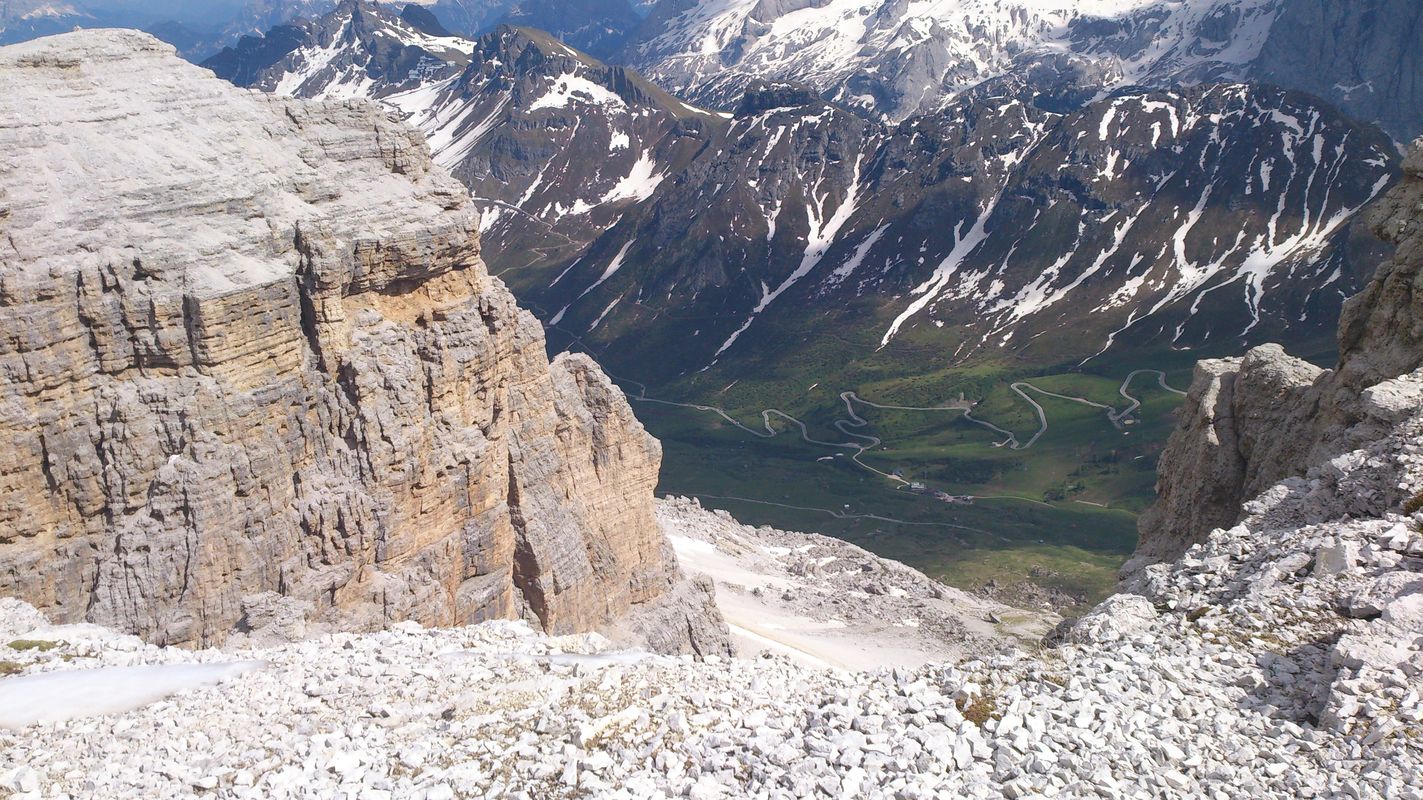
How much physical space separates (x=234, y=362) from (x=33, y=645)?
1160 centimetres

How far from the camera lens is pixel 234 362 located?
39438 mm

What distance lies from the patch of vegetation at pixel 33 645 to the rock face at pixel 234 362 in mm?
4521

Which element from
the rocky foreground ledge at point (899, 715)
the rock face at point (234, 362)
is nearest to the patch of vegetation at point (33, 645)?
the rocky foreground ledge at point (899, 715)

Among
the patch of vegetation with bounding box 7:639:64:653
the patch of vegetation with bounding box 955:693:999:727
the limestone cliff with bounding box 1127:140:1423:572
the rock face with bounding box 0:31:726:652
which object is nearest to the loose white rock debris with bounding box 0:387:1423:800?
the patch of vegetation with bounding box 955:693:999:727

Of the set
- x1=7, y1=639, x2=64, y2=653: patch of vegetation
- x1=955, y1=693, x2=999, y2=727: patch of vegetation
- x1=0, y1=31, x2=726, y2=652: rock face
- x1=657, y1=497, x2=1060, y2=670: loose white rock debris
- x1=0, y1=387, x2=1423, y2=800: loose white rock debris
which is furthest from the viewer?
x1=657, y1=497, x2=1060, y2=670: loose white rock debris

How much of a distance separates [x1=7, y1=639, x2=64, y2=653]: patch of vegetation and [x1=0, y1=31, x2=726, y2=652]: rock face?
4521 mm

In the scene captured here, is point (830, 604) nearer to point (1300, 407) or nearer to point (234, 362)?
point (1300, 407)

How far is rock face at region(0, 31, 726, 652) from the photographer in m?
36.9

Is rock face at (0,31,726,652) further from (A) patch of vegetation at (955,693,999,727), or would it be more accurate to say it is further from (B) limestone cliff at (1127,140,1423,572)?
(B) limestone cliff at (1127,140,1423,572)

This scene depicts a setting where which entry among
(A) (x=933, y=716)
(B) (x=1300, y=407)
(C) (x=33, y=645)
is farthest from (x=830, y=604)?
(A) (x=933, y=716)

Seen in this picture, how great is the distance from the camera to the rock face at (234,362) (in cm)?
3694

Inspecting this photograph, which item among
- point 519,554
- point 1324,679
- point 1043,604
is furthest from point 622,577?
point 1043,604

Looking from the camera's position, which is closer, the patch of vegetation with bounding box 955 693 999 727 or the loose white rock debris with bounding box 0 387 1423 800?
the loose white rock debris with bounding box 0 387 1423 800

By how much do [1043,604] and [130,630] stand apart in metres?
105
